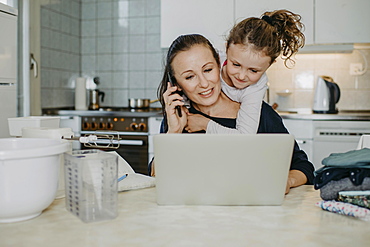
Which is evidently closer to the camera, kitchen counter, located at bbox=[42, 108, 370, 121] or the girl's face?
the girl's face

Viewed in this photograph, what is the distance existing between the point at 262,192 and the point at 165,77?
790 millimetres

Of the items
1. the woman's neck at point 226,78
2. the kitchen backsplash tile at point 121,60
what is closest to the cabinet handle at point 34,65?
the kitchen backsplash tile at point 121,60

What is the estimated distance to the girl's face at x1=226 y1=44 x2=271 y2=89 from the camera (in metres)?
1.59

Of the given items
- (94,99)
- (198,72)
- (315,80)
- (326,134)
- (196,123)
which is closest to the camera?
(198,72)

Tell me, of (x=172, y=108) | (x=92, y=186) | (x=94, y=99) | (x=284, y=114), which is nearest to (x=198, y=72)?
(x=172, y=108)

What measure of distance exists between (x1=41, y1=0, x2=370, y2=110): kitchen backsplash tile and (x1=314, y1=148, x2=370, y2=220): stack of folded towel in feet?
8.44

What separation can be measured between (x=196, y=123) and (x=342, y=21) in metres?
1.93

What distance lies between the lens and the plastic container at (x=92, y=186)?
0.92 m

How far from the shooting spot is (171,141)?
3.24ft

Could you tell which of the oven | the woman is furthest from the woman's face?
the oven

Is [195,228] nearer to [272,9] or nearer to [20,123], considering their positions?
[20,123]

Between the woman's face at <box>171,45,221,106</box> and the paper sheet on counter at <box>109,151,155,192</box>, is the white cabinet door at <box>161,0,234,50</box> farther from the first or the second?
the paper sheet on counter at <box>109,151,155,192</box>

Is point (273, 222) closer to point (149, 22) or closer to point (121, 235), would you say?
point (121, 235)

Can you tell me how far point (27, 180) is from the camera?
35.0 inches
